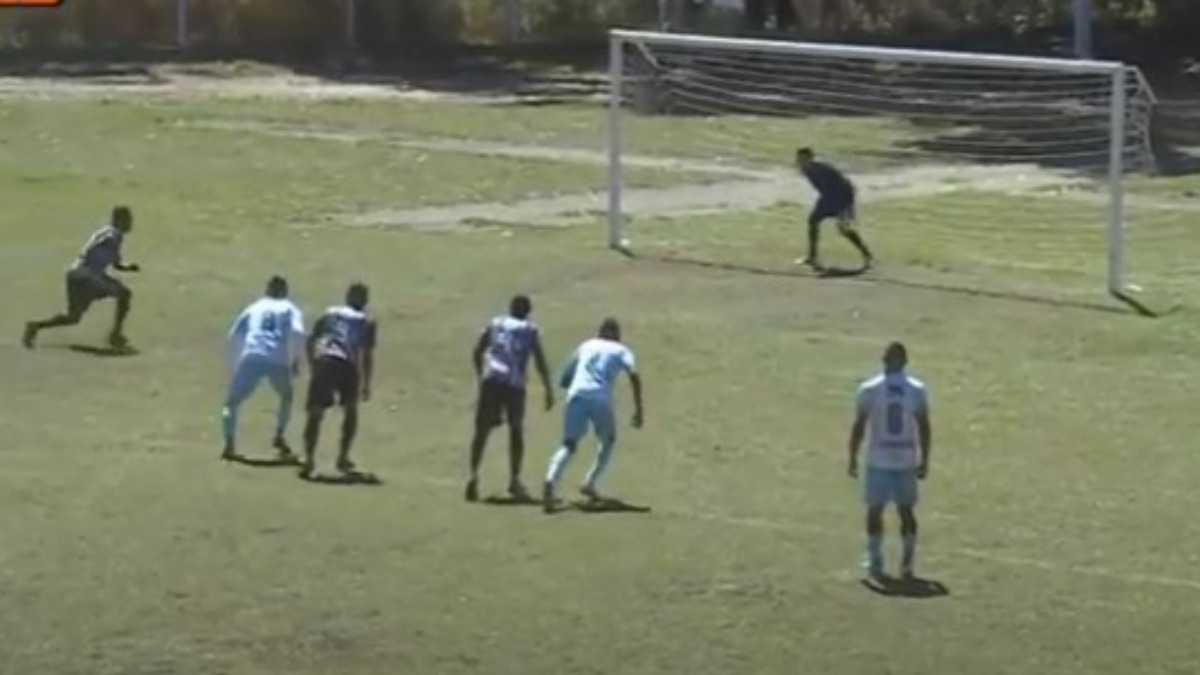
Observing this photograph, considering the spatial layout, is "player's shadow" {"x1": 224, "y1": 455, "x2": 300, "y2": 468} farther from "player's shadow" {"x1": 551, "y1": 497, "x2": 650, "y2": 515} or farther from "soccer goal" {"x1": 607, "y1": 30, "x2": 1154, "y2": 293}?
"soccer goal" {"x1": 607, "y1": 30, "x2": 1154, "y2": 293}

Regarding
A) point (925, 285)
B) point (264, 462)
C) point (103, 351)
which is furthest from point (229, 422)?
point (925, 285)

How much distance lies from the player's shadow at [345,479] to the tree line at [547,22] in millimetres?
36746

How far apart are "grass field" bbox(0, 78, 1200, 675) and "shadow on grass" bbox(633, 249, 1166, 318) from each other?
92 millimetres

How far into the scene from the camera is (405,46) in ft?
197

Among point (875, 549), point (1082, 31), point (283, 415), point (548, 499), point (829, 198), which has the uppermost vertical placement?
point (1082, 31)

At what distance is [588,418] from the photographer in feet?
70.7

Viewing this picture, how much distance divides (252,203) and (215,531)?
19707 millimetres

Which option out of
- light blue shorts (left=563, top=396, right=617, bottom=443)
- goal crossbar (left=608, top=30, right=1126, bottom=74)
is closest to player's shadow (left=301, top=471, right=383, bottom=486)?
light blue shorts (left=563, top=396, right=617, bottom=443)

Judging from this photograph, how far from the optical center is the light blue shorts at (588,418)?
846 inches

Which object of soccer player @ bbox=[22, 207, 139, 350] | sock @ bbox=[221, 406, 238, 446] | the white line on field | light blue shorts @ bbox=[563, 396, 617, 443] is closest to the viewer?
the white line on field

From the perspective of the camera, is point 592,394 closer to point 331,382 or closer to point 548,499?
point 548,499

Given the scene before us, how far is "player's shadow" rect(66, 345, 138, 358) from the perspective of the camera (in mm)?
29594

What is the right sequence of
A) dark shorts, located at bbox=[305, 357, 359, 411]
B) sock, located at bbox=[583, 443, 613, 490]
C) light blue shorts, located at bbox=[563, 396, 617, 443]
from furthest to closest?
dark shorts, located at bbox=[305, 357, 359, 411], sock, located at bbox=[583, 443, 613, 490], light blue shorts, located at bbox=[563, 396, 617, 443]

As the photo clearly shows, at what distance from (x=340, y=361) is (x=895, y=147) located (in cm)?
2352
